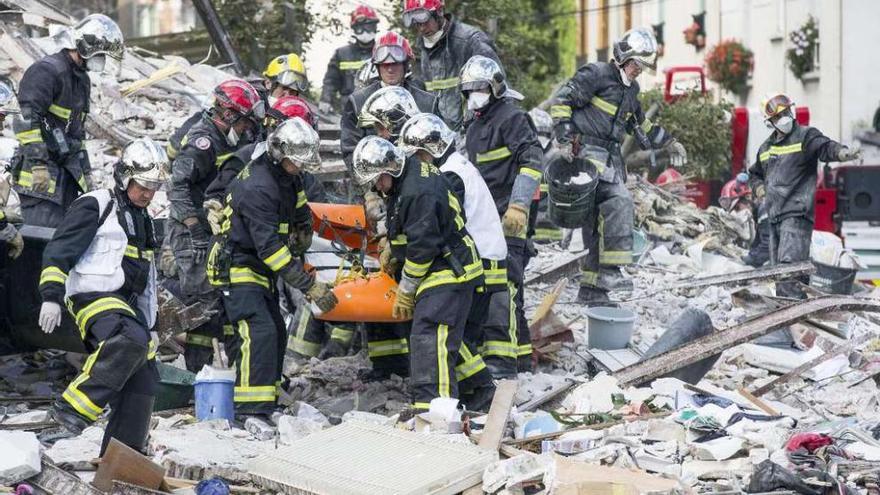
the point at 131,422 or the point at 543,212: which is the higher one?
the point at 543,212

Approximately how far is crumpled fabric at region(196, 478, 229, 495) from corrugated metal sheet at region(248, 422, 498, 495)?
0.20 m

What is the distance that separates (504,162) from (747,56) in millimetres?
17601

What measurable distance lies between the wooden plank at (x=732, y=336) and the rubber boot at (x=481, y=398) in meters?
0.87

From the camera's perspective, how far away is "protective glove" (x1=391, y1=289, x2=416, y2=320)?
7609mm

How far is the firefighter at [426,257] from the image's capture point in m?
7.39

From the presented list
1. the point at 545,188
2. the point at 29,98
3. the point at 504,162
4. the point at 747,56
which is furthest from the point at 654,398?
the point at 747,56

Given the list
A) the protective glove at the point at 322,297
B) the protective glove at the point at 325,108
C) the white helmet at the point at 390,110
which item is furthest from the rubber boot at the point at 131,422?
the protective glove at the point at 325,108

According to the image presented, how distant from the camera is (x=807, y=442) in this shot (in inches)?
260

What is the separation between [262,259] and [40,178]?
2258mm

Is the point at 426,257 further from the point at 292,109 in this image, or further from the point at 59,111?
the point at 59,111

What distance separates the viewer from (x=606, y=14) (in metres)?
33.5

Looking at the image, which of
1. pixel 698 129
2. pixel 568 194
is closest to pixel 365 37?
pixel 568 194

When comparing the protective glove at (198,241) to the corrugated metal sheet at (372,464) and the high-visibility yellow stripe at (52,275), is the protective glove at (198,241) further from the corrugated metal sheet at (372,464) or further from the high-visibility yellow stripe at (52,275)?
the corrugated metal sheet at (372,464)

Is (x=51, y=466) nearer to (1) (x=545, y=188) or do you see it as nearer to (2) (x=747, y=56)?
(1) (x=545, y=188)
